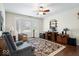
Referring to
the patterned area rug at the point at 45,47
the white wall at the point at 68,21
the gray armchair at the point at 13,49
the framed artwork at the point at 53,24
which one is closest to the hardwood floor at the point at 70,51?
the patterned area rug at the point at 45,47

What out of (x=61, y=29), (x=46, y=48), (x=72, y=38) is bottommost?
(x=46, y=48)

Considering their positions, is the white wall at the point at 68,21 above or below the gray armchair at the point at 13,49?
above

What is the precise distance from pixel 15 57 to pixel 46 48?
27.2 inches

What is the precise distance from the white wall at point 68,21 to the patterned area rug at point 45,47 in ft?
0.98

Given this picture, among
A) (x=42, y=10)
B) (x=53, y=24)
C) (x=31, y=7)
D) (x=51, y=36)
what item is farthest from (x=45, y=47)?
(x=31, y=7)

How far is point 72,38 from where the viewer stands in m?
2.62

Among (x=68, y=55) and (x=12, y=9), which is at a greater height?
(x=12, y=9)

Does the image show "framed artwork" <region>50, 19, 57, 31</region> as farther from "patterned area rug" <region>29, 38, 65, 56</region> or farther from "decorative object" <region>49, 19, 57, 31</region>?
"patterned area rug" <region>29, 38, 65, 56</region>

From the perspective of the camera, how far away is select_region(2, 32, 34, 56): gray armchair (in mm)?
2459

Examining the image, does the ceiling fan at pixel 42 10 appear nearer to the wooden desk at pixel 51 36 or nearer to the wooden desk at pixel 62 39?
the wooden desk at pixel 51 36

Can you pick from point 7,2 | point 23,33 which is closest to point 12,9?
point 7,2

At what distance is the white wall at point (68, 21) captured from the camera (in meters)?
2.57

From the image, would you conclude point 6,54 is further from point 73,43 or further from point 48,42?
point 73,43

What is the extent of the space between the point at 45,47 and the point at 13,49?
683mm
